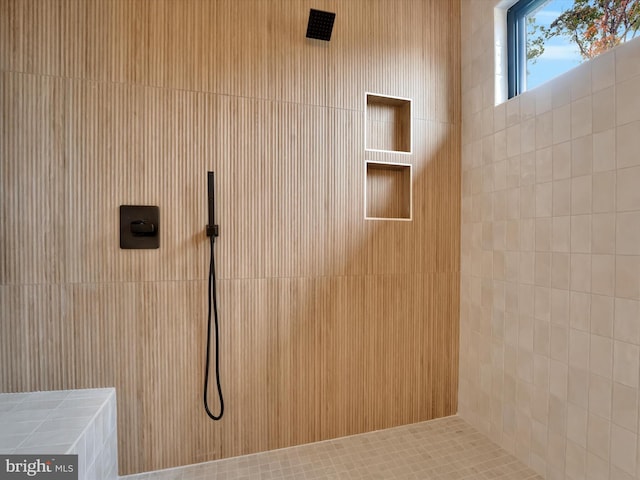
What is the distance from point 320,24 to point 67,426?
1922mm

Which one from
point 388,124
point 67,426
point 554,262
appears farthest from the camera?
point 388,124

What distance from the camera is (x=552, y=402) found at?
1254mm

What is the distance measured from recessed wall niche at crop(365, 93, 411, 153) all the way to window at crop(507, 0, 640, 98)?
→ 0.55 meters

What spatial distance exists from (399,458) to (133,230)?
1.58 m

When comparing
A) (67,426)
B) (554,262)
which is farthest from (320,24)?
(67,426)

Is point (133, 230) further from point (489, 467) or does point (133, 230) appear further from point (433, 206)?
point (489, 467)

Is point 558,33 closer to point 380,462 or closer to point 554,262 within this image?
point 554,262

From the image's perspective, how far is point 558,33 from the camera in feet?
4.44

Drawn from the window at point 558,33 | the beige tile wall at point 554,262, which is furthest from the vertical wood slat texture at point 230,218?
the window at point 558,33

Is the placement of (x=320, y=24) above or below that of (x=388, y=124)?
above

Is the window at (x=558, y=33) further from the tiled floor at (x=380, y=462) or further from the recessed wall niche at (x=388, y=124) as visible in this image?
the tiled floor at (x=380, y=462)

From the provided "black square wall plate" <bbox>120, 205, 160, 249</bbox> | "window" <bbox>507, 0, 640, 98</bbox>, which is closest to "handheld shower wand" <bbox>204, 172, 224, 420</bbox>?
"black square wall plate" <bbox>120, 205, 160, 249</bbox>

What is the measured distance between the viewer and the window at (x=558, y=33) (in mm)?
1144

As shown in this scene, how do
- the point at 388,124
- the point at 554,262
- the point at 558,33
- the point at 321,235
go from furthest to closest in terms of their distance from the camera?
the point at 388,124 → the point at 321,235 → the point at 558,33 → the point at 554,262
